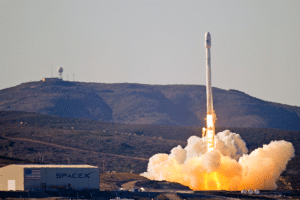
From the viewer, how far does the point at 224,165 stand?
110000 mm

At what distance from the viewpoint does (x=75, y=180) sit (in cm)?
10219

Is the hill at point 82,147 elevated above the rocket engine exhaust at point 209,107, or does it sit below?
below

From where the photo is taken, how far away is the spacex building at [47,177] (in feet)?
327

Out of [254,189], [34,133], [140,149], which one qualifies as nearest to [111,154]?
[140,149]

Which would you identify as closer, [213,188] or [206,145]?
[213,188]

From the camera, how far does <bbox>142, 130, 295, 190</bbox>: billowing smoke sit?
11044cm

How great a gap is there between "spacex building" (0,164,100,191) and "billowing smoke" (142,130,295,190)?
59.4 ft

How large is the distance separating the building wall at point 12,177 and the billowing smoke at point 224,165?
2794 cm

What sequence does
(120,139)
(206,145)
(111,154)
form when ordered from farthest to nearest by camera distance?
(120,139) → (111,154) → (206,145)

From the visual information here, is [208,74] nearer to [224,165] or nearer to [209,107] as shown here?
[209,107]

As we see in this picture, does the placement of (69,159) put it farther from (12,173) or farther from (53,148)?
(12,173)

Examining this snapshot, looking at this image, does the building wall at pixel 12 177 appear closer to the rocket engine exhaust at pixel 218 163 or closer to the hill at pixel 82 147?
the rocket engine exhaust at pixel 218 163

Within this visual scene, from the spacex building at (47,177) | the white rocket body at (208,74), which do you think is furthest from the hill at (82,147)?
the spacex building at (47,177)

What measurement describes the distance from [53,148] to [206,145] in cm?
5517
